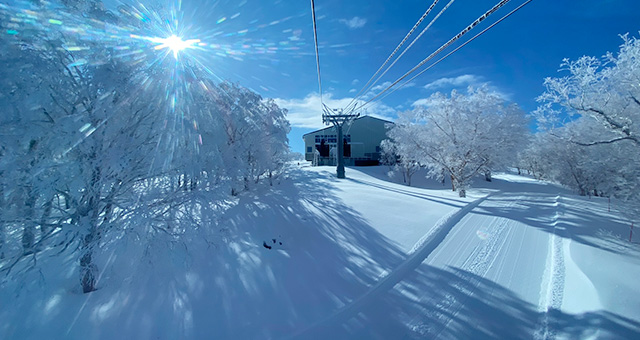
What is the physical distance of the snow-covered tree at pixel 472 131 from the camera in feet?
38.3

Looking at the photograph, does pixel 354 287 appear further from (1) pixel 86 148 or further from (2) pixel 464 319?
(1) pixel 86 148

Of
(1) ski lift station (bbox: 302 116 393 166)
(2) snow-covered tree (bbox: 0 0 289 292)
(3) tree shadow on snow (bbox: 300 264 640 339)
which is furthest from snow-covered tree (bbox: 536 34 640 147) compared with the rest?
(1) ski lift station (bbox: 302 116 393 166)

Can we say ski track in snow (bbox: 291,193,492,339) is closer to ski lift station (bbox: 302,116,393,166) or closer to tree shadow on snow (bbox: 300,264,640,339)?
tree shadow on snow (bbox: 300,264,640,339)

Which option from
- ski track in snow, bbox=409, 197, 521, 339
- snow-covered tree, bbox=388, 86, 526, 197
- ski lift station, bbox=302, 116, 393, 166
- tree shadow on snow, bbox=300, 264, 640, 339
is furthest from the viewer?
ski lift station, bbox=302, 116, 393, 166

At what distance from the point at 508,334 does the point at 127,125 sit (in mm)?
6735

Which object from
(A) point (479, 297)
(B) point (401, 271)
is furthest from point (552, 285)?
(B) point (401, 271)

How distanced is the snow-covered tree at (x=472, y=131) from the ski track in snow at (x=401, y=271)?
6808mm

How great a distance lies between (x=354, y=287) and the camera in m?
3.48

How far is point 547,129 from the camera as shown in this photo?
8.06m

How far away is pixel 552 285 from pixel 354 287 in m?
3.29

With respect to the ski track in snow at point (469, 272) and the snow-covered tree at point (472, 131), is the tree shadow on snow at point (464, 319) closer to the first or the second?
the ski track in snow at point (469, 272)

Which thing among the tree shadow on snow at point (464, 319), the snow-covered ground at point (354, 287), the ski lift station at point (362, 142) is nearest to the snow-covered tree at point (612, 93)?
the snow-covered ground at point (354, 287)

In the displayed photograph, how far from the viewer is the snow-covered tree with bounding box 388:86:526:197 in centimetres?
1168

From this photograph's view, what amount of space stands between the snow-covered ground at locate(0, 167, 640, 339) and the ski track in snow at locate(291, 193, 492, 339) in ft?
0.07
